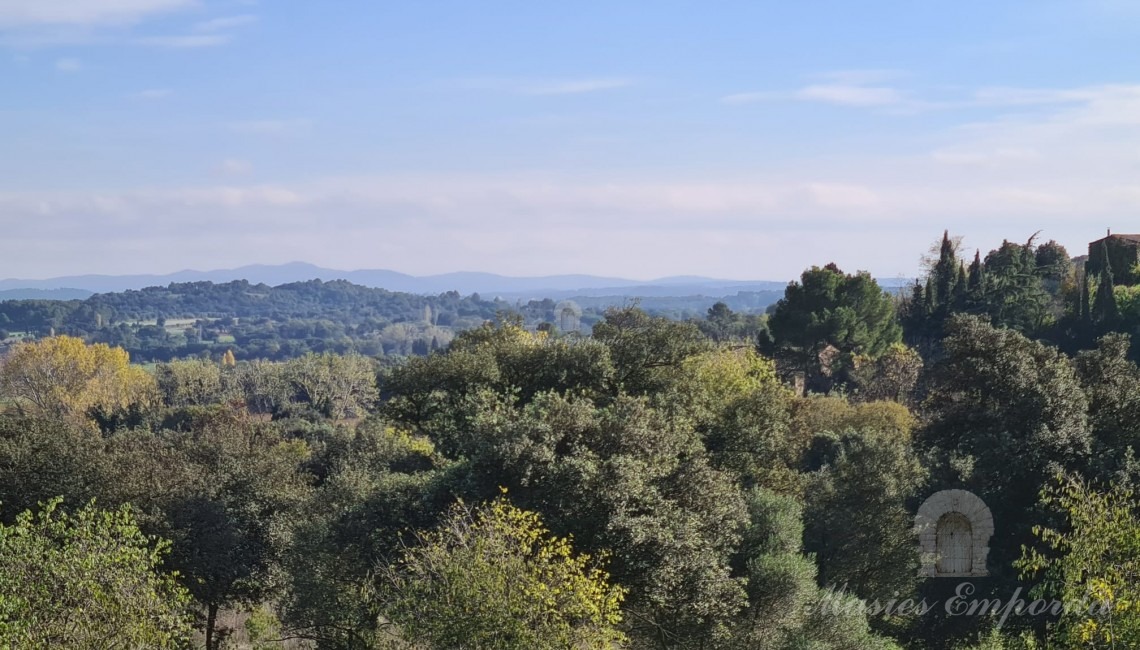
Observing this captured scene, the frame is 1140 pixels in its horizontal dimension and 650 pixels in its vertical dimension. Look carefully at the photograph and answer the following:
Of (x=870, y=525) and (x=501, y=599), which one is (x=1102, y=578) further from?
(x=870, y=525)

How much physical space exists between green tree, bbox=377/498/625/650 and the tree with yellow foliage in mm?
58860

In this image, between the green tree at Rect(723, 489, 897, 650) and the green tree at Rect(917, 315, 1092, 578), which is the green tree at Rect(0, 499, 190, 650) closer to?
the green tree at Rect(723, 489, 897, 650)

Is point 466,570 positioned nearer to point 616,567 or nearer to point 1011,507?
point 616,567

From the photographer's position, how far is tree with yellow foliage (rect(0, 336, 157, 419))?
6962 centimetres

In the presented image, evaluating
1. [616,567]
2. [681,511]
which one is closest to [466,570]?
[616,567]

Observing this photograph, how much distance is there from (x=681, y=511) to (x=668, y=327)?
32.9 ft

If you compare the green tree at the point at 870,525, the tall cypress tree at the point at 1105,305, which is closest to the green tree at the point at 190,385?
the tall cypress tree at the point at 1105,305

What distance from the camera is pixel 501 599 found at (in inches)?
549

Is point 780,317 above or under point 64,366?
above

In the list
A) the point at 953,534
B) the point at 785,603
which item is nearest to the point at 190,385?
the point at 953,534

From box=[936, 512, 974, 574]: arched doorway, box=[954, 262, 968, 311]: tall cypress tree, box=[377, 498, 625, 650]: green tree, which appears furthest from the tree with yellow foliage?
box=[377, 498, 625, 650]: green tree

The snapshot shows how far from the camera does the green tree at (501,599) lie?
13.9m

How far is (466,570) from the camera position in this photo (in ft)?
47.3

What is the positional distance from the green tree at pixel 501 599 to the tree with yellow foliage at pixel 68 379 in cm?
5886
